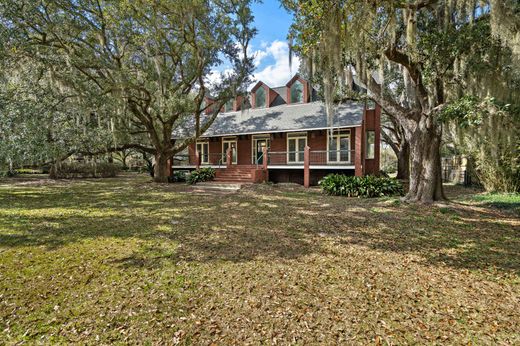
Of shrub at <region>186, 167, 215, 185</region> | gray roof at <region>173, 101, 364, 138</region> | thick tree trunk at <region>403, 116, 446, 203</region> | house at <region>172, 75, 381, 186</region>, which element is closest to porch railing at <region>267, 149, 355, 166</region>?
house at <region>172, 75, 381, 186</region>

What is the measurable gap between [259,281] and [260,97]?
17816 millimetres

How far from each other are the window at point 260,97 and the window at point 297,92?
2.46 m

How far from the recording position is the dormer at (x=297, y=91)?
17656mm

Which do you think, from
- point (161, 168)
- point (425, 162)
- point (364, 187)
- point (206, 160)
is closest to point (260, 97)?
point (206, 160)

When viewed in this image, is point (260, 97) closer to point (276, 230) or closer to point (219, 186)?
point (219, 186)

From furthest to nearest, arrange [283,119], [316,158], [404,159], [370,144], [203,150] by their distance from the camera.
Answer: [203,150] → [404,159] → [283,119] → [370,144] → [316,158]

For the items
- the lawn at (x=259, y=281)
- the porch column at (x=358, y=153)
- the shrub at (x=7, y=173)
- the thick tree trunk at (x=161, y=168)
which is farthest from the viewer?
the thick tree trunk at (x=161, y=168)

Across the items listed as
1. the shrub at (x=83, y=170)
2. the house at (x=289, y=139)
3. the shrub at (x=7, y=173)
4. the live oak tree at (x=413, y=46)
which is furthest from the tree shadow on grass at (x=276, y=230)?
the shrub at (x=83, y=170)

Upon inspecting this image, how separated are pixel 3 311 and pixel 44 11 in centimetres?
1222

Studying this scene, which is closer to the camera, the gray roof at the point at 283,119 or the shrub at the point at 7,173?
the shrub at the point at 7,173

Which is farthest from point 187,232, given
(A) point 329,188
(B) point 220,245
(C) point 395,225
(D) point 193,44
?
(D) point 193,44

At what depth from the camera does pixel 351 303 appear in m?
3.00

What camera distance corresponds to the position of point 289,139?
1666 cm

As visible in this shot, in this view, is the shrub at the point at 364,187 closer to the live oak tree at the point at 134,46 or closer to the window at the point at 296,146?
the window at the point at 296,146
